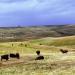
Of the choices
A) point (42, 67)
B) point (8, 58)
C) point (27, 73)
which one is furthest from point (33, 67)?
point (8, 58)

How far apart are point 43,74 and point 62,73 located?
1.73 m

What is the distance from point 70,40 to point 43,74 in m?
58.6

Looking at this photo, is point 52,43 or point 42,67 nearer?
point 42,67

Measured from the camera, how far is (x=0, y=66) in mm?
35438

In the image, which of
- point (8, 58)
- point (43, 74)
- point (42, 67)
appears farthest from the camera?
point (8, 58)

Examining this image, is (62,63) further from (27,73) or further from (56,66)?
(27,73)

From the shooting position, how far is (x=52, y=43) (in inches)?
3442

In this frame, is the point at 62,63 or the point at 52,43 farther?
the point at 52,43

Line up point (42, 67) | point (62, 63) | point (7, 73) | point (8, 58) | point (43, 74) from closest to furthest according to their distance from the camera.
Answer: point (43, 74) → point (7, 73) → point (42, 67) → point (62, 63) → point (8, 58)

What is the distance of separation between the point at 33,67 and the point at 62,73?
5.92 metres

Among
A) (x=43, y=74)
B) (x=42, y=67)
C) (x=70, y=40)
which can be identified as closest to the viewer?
(x=43, y=74)

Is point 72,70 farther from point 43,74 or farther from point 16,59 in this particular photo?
point 16,59

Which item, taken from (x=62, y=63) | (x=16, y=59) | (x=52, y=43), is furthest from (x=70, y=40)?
(x=62, y=63)

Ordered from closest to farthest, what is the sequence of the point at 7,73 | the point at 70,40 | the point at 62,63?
the point at 7,73 < the point at 62,63 < the point at 70,40
